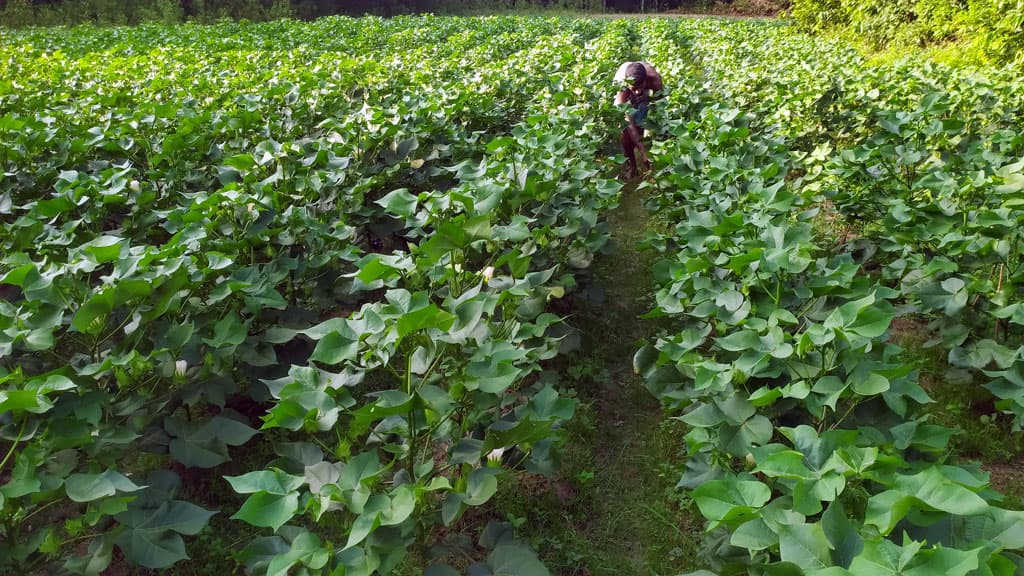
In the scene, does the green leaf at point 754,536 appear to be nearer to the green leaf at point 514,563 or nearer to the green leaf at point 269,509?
the green leaf at point 514,563

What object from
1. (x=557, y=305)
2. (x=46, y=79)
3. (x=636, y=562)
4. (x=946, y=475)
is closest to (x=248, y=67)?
(x=46, y=79)

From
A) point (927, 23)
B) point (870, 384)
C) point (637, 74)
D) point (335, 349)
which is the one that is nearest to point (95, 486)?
point (335, 349)

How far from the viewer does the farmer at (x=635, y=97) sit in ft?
22.1

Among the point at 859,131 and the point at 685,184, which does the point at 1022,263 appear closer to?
the point at 685,184

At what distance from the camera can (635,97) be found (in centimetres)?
686

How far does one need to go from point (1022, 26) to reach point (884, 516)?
887 cm

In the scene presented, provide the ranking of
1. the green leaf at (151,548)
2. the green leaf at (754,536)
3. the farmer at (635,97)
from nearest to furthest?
the green leaf at (754,536) < the green leaf at (151,548) < the farmer at (635,97)

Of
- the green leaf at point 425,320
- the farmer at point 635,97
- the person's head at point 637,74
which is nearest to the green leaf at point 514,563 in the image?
the green leaf at point 425,320

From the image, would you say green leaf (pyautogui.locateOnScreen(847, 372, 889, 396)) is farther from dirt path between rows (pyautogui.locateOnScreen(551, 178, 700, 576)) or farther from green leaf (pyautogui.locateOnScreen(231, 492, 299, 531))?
green leaf (pyautogui.locateOnScreen(231, 492, 299, 531))

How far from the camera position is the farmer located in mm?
6737

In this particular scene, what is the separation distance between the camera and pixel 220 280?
2.70 m

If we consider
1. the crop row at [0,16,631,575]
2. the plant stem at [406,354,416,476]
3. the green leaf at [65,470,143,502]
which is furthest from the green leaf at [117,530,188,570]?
the plant stem at [406,354,416,476]

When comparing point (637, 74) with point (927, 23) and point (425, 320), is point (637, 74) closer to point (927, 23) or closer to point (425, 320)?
point (425, 320)

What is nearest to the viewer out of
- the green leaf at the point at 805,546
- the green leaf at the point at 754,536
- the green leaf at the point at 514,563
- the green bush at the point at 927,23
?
the green leaf at the point at 805,546
